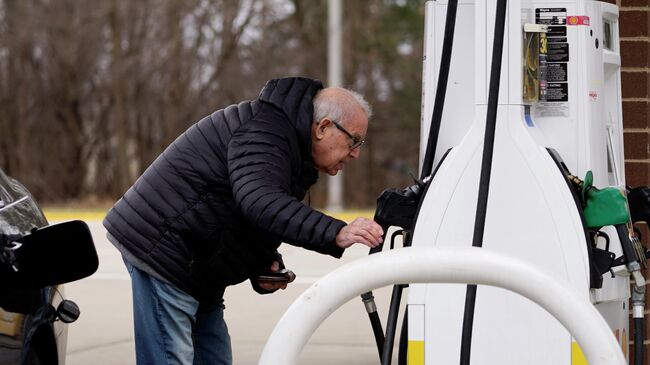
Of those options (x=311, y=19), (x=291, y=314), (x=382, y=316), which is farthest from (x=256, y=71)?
(x=291, y=314)

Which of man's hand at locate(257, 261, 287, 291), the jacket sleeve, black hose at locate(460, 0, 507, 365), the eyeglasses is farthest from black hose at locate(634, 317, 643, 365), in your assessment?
man's hand at locate(257, 261, 287, 291)

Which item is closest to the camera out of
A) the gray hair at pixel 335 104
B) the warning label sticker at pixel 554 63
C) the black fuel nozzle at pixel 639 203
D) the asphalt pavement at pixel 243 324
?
the gray hair at pixel 335 104

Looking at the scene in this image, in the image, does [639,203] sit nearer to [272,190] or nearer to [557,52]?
[557,52]

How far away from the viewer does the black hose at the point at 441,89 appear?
4605 mm

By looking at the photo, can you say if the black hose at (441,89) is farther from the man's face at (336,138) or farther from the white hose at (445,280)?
the white hose at (445,280)

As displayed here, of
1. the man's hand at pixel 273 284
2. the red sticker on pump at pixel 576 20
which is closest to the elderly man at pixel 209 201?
the man's hand at pixel 273 284

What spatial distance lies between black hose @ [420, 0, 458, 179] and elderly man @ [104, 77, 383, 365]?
1.06ft

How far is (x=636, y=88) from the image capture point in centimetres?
575

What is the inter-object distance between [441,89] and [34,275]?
1964 millimetres

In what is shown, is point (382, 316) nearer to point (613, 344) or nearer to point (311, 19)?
point (613, 344)

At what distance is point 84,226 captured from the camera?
3.06 m

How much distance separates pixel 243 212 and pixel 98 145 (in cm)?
2317

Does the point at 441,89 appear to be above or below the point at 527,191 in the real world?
above

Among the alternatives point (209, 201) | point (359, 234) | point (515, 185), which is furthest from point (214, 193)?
point (515, 185)
